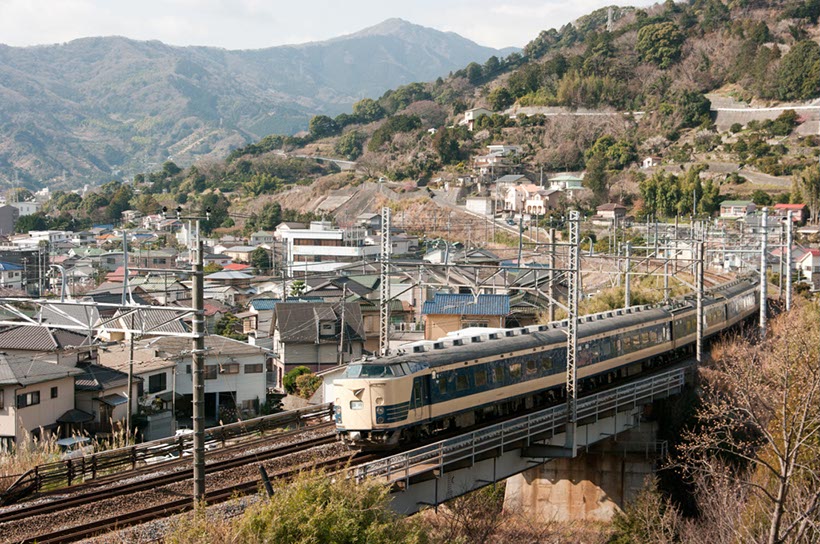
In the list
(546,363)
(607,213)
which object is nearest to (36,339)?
(546,363)

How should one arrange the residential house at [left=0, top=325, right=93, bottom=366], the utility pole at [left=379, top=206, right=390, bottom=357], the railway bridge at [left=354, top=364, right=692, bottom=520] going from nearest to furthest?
the railway bridge at [left=354, top=364, right=692, bottom=520] < the utility pole at [left=379, top=206, right=390, bottom=357] < the residential house at [left=0, top=325, right=93, bottom=366]

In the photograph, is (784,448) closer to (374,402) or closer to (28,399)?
(374,402)

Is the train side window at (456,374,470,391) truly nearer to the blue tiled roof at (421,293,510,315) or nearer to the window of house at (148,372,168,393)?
the window of house at (148,372,168,393)

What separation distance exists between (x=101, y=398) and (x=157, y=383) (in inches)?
110

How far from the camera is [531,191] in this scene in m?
69.1

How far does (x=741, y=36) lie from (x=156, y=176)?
225ft

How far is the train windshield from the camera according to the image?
14914 millimetres

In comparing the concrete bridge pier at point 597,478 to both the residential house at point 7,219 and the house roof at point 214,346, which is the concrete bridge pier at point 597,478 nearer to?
the house roof at point 214,346

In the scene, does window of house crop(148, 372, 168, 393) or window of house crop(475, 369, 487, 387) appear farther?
window of house crop(148, 372, 168, 393)

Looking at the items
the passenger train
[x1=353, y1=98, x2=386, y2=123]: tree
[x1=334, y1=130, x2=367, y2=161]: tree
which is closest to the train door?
the passenger train

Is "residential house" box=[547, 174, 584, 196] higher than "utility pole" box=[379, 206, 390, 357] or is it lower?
higher

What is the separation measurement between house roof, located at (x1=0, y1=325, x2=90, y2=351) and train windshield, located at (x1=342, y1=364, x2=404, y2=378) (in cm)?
1409

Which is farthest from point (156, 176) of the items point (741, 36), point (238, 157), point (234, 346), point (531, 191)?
point (234, 346)

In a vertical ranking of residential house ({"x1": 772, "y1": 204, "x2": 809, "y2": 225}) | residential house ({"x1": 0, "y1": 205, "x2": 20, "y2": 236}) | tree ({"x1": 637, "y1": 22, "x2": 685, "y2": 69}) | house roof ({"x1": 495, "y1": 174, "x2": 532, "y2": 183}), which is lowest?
residential house ({"x1": 0, "y1": 205, "x2": 20, "y2": 236})
